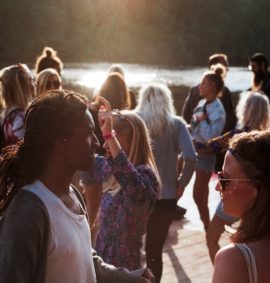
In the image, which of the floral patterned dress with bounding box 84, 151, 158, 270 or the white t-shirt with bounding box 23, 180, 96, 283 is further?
the floral patterned dress with bounding box 84, 151, 158, 270

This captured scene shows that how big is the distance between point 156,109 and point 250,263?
9.82 ft

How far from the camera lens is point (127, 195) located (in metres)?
3.21

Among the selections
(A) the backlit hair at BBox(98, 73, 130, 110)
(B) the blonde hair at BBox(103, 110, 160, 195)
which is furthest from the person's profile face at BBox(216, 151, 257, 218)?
(A) the backlit hair at BBox(98, 73, 130, 110)

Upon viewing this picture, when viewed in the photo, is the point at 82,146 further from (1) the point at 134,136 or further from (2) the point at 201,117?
(2) the point at 201,117

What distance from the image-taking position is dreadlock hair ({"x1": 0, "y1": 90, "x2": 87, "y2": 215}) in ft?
6.48

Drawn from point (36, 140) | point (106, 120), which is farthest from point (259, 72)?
point (36, 140)

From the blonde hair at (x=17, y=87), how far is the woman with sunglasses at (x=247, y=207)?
2.85 meters

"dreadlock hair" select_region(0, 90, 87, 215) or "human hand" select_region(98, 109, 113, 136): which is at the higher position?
"dreadlock hair" select_region(0, 90, 87, 215)

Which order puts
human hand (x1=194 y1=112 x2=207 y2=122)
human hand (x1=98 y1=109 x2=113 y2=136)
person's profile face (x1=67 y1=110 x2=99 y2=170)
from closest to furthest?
person's profile face (x1=67 y1=110 x2=99 y2=170)
human hand (x1=98 y1=109 x2=113 y2=136)
human hand (x1=194 y1=112 x2=207 y2=122)

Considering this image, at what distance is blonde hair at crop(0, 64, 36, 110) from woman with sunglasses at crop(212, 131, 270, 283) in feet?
9.36

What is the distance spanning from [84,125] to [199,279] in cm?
347

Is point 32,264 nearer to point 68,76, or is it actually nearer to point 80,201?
point 80,201

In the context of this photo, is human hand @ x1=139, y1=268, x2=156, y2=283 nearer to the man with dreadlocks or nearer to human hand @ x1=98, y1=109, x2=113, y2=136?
the man with dreadlocks

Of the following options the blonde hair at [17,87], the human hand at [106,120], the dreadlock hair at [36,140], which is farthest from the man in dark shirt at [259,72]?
the dreadlock hair at [36,140]
